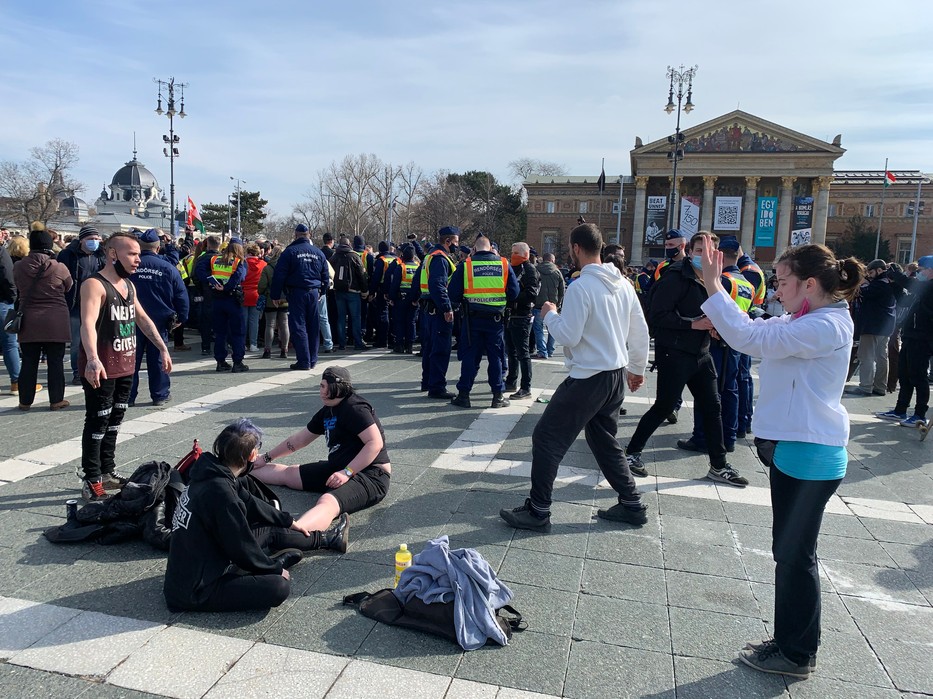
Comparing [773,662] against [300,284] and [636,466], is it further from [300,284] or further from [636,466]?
[300,284]

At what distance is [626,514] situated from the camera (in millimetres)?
4383

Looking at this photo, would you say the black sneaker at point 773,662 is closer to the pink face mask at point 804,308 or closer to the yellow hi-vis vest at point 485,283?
the pink face mask at point 804,308

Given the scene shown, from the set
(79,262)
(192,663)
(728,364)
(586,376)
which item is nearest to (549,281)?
(728,364)

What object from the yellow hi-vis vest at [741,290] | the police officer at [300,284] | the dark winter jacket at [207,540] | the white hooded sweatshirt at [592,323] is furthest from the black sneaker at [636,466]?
the police officer at [300,284]

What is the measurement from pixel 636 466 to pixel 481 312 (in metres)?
2.79

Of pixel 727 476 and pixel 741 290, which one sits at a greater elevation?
pixel 741 290

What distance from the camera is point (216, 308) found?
9.33 meters

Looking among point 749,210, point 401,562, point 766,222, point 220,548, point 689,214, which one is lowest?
point 401,562

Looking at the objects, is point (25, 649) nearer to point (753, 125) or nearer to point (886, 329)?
point (886, 329)

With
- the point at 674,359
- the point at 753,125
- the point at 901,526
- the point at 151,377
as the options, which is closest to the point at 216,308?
the point at 151,377

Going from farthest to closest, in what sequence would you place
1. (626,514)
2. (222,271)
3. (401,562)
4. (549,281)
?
(549,281)
(222,271)
(626,514)
(401,562)

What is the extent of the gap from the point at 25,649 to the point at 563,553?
275cm

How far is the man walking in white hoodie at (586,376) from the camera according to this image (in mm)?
4012

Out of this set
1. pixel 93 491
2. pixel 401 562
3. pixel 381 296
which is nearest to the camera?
pixel 401 562
